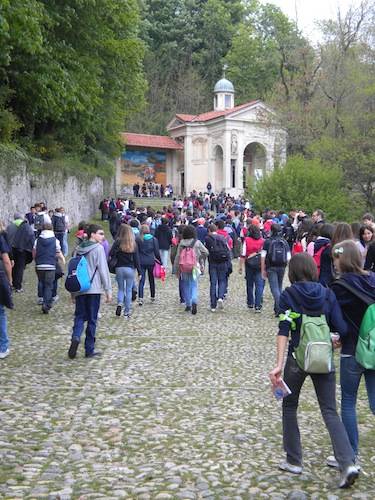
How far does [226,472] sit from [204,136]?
5902 cm

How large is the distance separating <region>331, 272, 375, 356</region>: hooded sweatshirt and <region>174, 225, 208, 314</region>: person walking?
294 inches

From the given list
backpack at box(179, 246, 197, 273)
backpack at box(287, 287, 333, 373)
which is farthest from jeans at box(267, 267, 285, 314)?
backpack at box(287, 287, 333, 373)

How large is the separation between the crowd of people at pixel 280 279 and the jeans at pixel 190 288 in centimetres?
2

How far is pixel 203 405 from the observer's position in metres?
6.51

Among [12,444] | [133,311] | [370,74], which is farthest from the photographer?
[370,74]

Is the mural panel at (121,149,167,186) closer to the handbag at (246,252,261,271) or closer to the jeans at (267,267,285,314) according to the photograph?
the handbag at (246,252,261,271)

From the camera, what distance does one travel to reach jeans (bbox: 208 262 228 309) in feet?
41.7

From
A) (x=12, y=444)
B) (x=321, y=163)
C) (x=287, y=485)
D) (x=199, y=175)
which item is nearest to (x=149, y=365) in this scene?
(x=12, y=444)

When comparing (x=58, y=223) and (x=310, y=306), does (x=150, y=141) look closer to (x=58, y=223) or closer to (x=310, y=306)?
(x=58, y=223)

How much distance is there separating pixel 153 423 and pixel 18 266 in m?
8.93

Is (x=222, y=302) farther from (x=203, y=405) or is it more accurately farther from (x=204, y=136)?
(x=204, y=136)

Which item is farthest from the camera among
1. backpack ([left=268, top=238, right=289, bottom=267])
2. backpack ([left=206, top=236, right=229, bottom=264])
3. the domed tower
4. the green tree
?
the domed tower

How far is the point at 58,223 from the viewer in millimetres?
18203

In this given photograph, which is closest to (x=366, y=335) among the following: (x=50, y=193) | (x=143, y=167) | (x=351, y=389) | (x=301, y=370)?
(x=351, y=389)
